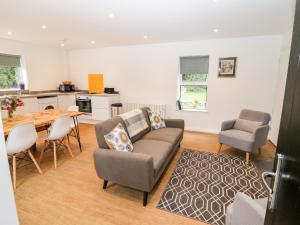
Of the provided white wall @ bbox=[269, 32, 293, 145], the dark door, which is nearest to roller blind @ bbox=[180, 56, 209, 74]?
white wall @ bbox=[269, 32, 293, 145]

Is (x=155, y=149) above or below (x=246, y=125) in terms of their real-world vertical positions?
below

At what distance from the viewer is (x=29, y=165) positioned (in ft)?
9.27

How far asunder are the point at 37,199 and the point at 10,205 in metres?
1.16

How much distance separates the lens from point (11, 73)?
460cm

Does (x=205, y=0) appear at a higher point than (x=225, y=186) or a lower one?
higher

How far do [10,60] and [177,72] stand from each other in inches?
177

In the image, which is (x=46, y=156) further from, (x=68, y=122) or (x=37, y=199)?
(x=37, y=199)

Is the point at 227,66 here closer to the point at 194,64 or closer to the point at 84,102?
the point at 194,64

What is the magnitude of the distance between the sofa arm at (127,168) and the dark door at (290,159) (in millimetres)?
1235

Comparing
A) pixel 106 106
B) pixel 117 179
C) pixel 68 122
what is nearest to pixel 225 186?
pixel 117 179

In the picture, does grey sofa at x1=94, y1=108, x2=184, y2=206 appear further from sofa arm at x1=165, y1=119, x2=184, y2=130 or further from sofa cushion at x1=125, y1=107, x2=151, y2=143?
sofa arm at x1=165, y1=119, x2=184, y2=130

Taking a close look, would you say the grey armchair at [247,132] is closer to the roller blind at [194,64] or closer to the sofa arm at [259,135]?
the sofa arm at [259,135]

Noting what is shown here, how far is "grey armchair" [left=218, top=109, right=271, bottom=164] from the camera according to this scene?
285cm

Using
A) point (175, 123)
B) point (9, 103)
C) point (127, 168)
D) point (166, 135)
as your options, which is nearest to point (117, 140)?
point (127, 168)
